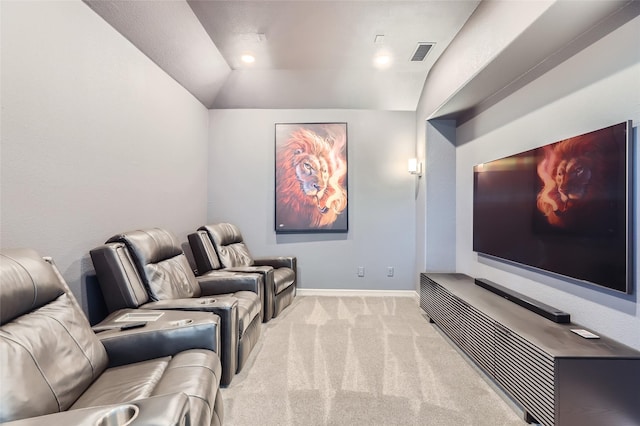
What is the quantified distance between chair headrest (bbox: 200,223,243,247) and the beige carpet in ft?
3.86

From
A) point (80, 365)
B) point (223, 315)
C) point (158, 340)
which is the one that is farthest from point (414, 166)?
point (80, 365)

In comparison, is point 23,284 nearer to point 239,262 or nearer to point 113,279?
point 113,279

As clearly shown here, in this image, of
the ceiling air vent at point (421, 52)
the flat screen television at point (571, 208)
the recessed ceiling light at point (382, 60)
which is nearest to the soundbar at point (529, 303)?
the flat screen television at point (571, 208)

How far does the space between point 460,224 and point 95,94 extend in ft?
12.4

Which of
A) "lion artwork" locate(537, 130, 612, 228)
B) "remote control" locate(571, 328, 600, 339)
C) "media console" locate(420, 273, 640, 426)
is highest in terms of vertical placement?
"lion artwork" locate(537, 130, 612, 228)

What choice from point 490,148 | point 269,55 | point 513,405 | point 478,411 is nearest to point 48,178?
point 269,55

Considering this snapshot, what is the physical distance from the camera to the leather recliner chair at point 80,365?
0.93 m

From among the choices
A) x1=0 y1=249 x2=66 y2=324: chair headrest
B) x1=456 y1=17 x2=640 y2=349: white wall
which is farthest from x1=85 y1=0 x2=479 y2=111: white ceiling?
x1=0 y1=249 x2=66 y2=324: chair headrest

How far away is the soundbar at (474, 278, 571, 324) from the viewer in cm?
198

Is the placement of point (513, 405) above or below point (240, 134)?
below

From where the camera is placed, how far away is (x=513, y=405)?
191 cm

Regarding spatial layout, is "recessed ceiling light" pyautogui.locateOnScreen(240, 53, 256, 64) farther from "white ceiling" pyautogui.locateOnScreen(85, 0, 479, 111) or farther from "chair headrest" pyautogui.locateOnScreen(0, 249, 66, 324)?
"chair headrest" pyautogui.locateOnScreen(0, 249, 66, 324)

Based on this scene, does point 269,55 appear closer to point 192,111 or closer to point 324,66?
point 324,66

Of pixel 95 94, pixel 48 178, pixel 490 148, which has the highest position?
pixel 95 94
